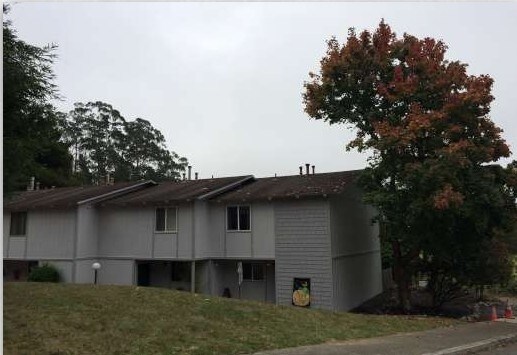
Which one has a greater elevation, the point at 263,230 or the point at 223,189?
the point at 223,189

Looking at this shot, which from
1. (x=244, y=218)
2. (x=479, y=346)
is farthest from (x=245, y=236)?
(x=479, y=346)

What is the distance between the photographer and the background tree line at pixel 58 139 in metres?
12.0

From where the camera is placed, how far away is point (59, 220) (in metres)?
27.4

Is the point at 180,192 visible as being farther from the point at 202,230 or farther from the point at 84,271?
the point at 84,271

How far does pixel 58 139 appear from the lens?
2661cm

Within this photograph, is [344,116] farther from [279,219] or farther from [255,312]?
[255,312]

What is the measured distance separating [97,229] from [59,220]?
6.14ft

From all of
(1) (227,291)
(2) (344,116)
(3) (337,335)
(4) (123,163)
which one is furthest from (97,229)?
(4) (123,163)

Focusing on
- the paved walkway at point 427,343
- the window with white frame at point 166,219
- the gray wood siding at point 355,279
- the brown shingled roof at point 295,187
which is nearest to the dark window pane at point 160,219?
the window with white frame at point 166,219

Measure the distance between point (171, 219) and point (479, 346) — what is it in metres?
15.5

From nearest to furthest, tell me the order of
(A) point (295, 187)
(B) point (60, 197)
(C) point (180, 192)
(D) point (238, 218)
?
1. (A) point (295, 187)
2. (D) point (238, 218)
3. (C) point (180, 192)
4. (B) point (60, 197)

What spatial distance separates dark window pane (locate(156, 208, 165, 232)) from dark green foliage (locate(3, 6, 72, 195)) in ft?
39.8

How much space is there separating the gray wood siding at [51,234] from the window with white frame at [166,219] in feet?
13.9

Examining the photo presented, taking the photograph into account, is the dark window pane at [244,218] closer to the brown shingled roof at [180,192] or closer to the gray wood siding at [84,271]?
the brown shingled roof at [180,192]
